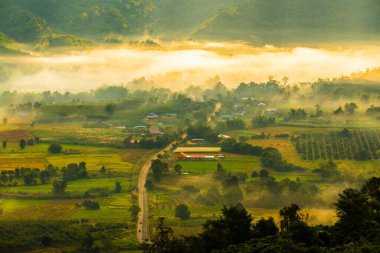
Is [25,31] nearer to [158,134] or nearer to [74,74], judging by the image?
[74,74]

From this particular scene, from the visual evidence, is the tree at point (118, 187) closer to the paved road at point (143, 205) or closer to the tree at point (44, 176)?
the paved road at point (143, 205)

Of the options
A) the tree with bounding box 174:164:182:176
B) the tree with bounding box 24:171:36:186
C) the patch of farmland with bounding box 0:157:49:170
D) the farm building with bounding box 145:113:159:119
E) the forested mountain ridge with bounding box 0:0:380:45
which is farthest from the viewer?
the forested mountain ridge with bounding box 0:0:380:45

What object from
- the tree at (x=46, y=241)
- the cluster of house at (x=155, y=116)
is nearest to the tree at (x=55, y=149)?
the cluster of house at (x=155, y=116)

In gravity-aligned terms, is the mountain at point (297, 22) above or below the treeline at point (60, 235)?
above

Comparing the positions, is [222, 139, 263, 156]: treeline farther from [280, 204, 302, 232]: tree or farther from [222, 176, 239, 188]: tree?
[280, 204, 302, 232]: tree

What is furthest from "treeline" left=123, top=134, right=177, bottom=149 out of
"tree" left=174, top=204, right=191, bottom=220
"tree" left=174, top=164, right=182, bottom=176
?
"tree" left=174, top=204, right=191, bottom=220

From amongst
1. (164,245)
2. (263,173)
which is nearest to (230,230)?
(164,245)
